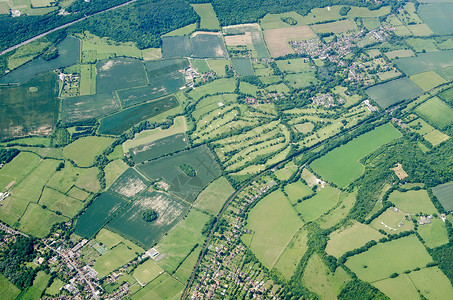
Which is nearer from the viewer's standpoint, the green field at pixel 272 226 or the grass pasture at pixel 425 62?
the green field at pixel 272 226

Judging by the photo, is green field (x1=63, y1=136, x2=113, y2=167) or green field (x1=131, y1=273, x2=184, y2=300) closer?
green field (x1=131, y1=273, x2=184, y2=300)

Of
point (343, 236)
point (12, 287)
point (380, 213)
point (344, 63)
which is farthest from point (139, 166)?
point (344, 63)

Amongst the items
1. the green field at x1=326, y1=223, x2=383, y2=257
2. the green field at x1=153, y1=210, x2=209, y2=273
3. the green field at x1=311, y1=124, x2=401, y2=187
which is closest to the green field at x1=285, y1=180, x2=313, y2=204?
the green field at x1=311, y1=124, x2=401, y2=187

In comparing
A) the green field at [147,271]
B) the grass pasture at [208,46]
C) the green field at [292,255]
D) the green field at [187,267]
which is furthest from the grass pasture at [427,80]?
the green field at [147,271]

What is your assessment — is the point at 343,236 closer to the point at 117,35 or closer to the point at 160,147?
the point at 160,147

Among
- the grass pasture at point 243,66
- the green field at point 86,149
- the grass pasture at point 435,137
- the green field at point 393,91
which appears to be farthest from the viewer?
the grass pasture at point 243,66

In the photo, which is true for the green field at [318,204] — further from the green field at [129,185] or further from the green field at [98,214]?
the green field at [98,214]

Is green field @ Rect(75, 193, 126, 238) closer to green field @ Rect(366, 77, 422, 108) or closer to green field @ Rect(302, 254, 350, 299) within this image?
green field @ Rect(302, 254, 350, 299)
